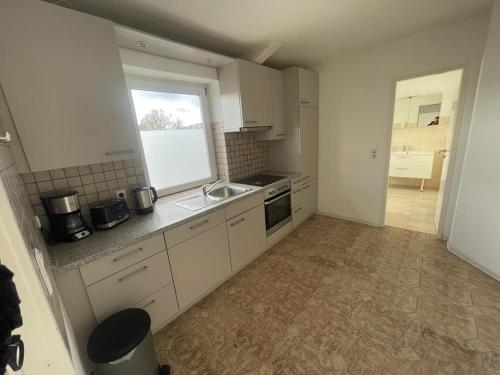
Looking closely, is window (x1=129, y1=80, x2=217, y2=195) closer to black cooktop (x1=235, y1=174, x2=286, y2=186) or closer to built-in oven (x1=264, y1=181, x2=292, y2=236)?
black cooktop (x1=235, y1=174, x2=286, y2=186)

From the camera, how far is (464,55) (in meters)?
2.03

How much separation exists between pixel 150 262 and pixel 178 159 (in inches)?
47.6

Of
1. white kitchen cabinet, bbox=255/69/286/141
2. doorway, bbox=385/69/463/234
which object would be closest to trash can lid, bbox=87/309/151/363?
white kitchen cabinet, bbox=255/69/286/141

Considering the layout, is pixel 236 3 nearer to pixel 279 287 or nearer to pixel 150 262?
pixel 150 262

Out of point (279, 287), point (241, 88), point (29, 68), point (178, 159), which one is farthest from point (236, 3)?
point (279, 287)

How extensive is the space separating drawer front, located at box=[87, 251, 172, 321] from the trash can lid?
0.29ft

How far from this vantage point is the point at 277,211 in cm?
265

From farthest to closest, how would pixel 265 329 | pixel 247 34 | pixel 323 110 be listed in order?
1. pixel 323 110
2. pixel 247 34
3. pixel 265 329

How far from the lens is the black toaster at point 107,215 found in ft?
4.73

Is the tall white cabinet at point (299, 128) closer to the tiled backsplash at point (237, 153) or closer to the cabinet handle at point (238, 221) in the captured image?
the tiled backsplash at point (237, 153)

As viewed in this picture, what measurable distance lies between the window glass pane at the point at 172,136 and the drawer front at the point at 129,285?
940mm

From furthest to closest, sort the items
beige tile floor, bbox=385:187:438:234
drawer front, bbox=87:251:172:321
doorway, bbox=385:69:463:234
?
doorway, bbox=385:69:463:234, beige tile floor, bbox=385:187:438:234, drawer front, bbox=87:251:172:321

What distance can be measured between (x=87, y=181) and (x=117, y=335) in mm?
1081

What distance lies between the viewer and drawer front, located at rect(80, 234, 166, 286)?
3.94 ft
